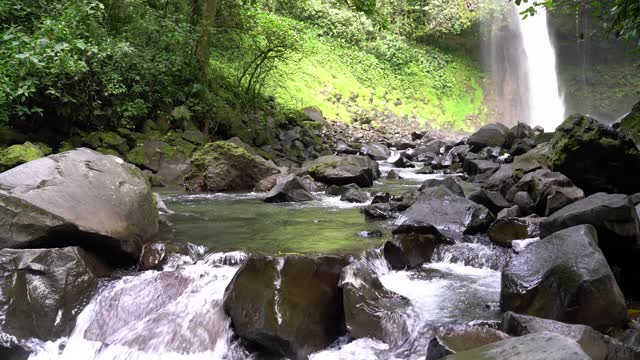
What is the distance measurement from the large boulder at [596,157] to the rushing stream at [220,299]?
9.70ft

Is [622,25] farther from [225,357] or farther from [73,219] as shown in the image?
[73,219]

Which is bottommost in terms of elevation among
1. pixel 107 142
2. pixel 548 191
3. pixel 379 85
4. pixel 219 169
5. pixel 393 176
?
pixel 107 142

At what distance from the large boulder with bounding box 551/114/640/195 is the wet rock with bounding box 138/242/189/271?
6292mm

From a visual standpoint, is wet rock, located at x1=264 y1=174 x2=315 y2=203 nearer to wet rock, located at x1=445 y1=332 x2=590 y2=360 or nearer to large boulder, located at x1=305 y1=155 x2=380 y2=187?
large boulder, located at x1=305 y1=155 x2=380 y2=187

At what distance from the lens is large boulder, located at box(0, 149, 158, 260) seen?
16.8ft

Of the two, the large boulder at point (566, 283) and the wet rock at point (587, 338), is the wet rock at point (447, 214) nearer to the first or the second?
the large boulder at point (566, 283)

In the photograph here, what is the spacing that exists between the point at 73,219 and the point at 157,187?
658cm

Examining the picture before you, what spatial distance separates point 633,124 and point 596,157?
4.62 feet

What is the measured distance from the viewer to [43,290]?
15.4 feet

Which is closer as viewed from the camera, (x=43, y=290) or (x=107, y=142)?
(x=43, y=290)

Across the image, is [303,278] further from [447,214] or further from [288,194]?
[288,194]

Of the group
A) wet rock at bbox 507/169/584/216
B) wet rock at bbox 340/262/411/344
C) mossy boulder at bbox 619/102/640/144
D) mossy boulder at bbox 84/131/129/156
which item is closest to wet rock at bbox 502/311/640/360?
wet rock at bbox 340/262/411/344

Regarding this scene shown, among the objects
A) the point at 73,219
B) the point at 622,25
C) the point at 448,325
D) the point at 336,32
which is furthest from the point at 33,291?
the point at 336,32

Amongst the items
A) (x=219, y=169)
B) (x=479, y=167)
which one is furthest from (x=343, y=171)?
(x=479, y=167)
